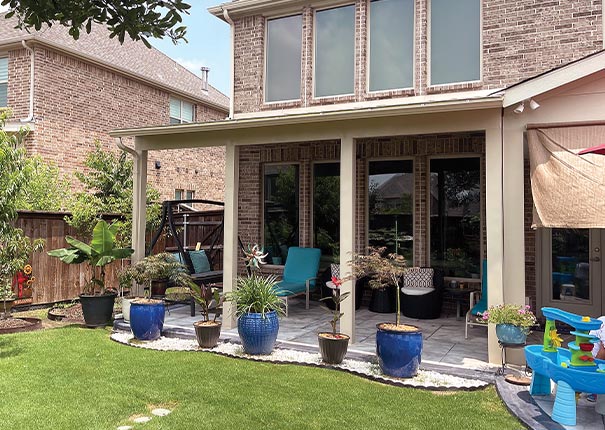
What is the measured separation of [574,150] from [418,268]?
398cm

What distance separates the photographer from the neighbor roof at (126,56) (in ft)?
47.5

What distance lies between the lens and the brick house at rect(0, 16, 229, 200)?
13875mm

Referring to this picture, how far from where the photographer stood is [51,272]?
10617mm

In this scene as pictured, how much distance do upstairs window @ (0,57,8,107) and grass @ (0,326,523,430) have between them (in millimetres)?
10237

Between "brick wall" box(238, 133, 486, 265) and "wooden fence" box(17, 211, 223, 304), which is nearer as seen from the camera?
"brick wall" box(238, 133, 486, 265)

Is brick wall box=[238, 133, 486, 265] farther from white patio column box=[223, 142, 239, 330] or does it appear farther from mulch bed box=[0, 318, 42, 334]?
mulch bed box=[0, 318, 42, 334]

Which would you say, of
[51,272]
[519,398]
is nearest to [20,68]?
[51,272]

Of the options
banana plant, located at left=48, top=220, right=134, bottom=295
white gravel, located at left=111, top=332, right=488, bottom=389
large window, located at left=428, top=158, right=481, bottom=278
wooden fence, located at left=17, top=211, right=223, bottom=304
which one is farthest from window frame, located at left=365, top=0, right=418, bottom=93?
wooden fence, located at left=17, top=211, right=223, bottom=304

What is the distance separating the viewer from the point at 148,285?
9180 millimetres

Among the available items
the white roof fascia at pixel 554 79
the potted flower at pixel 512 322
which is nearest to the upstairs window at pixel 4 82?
the white roof fascia at pixel 554 79

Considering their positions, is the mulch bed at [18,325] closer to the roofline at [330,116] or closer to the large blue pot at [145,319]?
the large blue pot at [145,319]

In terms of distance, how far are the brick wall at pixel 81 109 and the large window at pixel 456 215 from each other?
1074 centimetres

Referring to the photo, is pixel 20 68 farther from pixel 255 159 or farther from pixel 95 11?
pixel 95 11

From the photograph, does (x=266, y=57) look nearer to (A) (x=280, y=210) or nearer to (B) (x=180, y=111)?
(A) (x=280, y=210)
